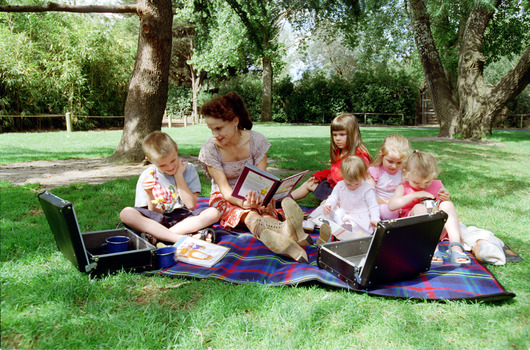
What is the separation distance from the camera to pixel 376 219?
327 cm

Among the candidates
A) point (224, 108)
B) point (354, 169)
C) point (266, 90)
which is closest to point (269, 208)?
point (354, 169)

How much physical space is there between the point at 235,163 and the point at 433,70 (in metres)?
11.9

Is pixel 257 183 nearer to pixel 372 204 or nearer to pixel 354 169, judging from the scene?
pixel 354 169

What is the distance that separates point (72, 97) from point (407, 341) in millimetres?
18682

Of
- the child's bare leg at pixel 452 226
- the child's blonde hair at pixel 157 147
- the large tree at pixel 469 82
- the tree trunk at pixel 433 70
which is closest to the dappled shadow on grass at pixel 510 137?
the large tree at pixel 469 82

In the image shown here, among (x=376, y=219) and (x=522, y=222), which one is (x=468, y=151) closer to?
(x=522, y=222)

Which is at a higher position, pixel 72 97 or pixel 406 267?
pixel 72 97

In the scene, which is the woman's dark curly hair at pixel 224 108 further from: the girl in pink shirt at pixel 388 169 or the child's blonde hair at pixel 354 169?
the girl in pink shirt at pixel 388 169

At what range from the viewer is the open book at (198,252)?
2742 millimetres

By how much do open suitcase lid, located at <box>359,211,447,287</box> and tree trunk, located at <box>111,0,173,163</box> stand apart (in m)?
5.44

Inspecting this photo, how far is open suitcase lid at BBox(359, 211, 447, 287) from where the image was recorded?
2152 millimetres

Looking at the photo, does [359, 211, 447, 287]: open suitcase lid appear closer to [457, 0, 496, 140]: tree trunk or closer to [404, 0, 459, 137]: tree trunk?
[457, 0, 496, 140]: tree trunk

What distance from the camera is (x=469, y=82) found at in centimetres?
1226

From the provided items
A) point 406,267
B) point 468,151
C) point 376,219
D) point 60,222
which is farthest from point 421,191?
point 468,151
